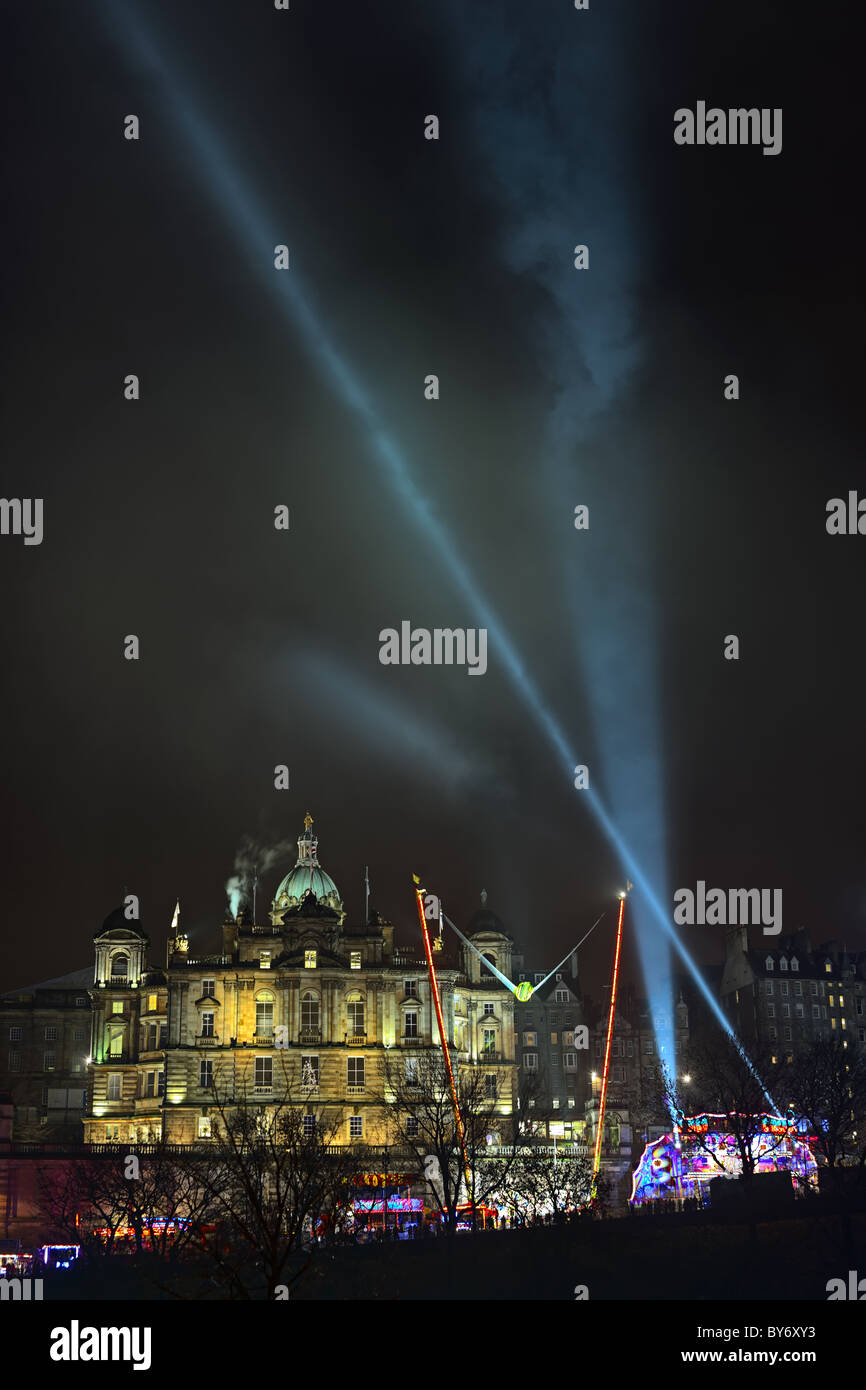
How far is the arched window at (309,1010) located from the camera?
123 m

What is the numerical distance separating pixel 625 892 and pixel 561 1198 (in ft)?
93.8

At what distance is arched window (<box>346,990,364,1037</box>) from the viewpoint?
407ft

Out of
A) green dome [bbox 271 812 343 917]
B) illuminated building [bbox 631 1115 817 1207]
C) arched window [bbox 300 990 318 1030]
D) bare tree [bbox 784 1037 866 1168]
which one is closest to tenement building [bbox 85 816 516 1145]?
arched window [bbox 300 990 318 1030]

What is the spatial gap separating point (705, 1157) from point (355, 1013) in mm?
43298

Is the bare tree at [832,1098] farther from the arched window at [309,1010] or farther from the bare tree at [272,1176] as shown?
the arched window at [309,1010]

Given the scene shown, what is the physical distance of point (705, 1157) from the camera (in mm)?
87938

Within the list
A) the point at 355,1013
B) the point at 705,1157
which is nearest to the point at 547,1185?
the point at 705,1157

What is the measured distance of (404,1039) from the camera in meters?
125

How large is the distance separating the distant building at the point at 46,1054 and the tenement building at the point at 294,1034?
41.3ft

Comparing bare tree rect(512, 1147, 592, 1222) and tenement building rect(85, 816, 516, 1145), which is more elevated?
tenement building rect(85, 816, 516, 1145)

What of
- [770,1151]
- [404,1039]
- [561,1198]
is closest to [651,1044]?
[404,1039]

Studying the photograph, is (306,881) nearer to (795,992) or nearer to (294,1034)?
(294,1034)

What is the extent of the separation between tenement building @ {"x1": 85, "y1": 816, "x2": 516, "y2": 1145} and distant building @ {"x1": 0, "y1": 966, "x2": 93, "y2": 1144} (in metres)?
12.6

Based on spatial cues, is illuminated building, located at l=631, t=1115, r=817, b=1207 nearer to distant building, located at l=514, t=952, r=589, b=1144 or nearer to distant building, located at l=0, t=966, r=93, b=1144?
distant building, located at l=514, t=952, r=589, b=1144
